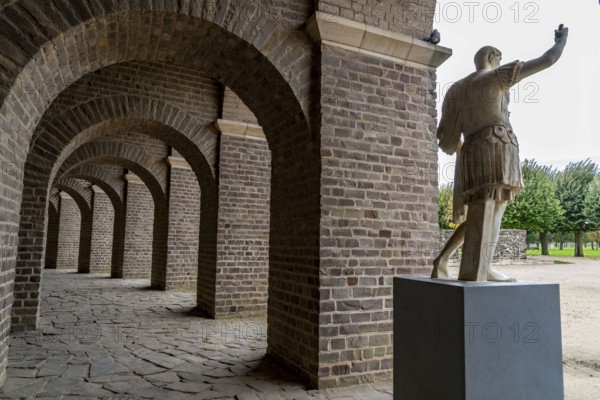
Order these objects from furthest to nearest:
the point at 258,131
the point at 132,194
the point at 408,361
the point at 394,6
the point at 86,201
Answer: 1. the point at 86,201
2. the point at 132,194
3. the point at 258,131
4. the point at 394,6
5. the point at 408,361

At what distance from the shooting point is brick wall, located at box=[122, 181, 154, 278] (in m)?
14.6

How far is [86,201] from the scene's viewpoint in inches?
708

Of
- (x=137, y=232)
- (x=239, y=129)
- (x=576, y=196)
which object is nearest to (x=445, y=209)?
(x=576, y=196)

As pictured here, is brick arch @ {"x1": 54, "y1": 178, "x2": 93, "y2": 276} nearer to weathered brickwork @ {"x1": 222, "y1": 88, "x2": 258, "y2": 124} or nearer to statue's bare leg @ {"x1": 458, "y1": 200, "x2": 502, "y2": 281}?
weathered brickwork @ {"x1": 222, "y1": 88, "x2": 258, "y2": 124}

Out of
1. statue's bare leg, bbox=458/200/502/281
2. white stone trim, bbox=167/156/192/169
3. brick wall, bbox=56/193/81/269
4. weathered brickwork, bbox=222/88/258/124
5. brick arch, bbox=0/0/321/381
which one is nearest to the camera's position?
statue's bare leg, bbox=458/200/502/281

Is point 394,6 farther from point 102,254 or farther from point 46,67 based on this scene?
point 102,254

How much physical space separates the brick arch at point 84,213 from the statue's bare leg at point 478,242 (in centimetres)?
1790

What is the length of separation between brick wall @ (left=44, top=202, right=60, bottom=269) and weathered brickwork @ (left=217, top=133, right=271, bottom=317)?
17.1 metres

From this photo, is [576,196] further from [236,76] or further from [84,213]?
[236,76]

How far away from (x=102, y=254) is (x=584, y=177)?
3353 cm

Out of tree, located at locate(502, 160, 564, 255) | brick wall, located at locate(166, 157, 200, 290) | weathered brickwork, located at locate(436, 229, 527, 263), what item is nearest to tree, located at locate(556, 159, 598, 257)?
tree, located at locate(502, 160, 564, 255)

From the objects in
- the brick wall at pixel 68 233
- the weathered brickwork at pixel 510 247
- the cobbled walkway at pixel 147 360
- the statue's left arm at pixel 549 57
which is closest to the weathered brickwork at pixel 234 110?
the cobbled walkway at pixel 147 360

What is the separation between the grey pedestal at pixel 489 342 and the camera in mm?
2418

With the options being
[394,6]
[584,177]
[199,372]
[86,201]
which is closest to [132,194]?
[86,201]
